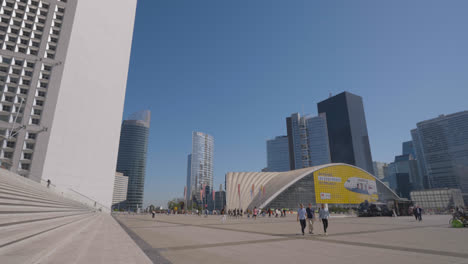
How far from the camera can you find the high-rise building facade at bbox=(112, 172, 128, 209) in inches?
6201

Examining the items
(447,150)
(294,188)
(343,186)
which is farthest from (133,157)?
(447,150)

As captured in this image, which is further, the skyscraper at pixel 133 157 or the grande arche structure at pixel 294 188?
the skyscraper at pixel 133 157

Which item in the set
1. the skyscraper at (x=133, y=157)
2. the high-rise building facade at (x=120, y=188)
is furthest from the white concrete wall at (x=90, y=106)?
the skyscraper at (x=133, y=157)

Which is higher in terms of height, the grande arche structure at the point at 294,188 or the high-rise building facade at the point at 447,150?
the high-rise building facade at the point at 447,150

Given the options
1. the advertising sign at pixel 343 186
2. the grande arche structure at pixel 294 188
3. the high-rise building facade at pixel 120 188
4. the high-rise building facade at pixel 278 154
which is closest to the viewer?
the grande arche structure at pixel 294 188

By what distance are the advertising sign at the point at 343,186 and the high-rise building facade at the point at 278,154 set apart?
338 ft

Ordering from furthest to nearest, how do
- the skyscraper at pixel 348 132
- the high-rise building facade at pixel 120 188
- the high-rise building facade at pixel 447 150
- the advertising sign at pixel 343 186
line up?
the skyscraper at pixel 348 132, the high-rise building facade at pixel 120 188, the high-rise building facade at pixel 447 150, the advertising sign at pixel 343 186

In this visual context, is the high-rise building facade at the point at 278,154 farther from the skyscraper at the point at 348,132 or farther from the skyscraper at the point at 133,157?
the skyscraper at the point at 133,157

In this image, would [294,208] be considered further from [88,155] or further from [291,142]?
[291,142]

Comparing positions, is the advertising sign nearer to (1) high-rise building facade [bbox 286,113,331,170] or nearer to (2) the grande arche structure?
(2) the grande arche structure

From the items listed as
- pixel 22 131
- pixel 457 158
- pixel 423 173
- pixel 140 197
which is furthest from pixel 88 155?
pixel 423 173

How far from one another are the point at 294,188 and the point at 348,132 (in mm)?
131949

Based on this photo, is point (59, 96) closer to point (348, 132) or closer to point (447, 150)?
point (348, 132)

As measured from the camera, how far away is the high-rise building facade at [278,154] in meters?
185
